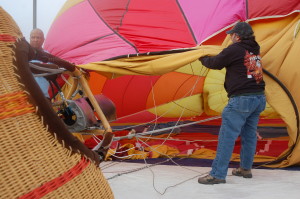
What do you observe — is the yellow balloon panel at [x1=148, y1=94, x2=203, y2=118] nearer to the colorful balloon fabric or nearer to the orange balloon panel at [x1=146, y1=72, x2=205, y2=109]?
the orange balloon panel at [x1=146, y1=72, x2=205, y2=109]

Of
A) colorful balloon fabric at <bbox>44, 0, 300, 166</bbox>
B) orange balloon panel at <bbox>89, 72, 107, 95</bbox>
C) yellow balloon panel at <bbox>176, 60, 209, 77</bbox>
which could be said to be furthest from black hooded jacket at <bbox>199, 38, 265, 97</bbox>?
orange balloon panel at <bbox>89, 72, 107, 95</bbox>

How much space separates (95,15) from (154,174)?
172 centimetres

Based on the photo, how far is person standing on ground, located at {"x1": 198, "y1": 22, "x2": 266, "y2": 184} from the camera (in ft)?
8.43

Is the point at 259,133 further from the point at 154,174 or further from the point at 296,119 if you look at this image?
the point at 154,174

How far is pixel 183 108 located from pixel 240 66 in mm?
2082

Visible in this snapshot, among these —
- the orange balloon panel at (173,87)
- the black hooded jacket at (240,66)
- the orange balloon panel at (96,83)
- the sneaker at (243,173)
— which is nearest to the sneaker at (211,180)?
the sneaker at (243,173)

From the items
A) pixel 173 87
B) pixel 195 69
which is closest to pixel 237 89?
pixel 195 69

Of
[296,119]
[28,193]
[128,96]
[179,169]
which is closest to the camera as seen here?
[28,193]

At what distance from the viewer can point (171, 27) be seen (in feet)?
10.6

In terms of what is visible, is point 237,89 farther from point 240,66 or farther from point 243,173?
point 243,173

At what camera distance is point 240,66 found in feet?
8.52

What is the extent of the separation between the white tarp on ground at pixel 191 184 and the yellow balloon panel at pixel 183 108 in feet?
4.96

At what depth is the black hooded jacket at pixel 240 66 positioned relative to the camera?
8.48 feet

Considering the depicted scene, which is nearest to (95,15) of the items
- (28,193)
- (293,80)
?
(293,80)
